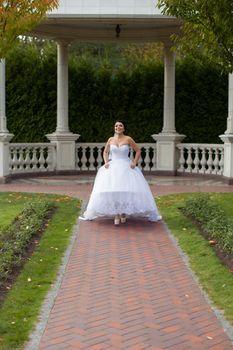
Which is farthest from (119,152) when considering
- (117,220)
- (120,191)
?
(117,220)

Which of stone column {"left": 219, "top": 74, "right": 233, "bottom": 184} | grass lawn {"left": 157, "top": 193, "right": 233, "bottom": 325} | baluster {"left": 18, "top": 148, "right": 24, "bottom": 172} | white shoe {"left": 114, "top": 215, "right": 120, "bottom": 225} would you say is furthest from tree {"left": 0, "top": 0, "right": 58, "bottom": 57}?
baluster {"left": 18, "top": 148, "right": 24, "bottom": 172}

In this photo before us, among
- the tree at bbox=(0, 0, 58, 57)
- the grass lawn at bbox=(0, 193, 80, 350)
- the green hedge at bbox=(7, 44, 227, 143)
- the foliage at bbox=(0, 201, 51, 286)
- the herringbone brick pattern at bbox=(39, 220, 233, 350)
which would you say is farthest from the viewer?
the green hedge at bbox=(7, 44, 227, 143)

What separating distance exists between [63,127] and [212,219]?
1056 cm

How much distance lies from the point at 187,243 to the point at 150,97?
1312cm

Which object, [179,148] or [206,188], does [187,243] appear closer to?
[206,188]

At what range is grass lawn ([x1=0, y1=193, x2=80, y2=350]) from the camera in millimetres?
5113

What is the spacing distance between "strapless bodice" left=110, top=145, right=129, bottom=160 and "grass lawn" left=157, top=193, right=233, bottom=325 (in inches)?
55.3

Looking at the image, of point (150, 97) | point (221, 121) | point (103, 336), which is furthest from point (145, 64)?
point (103, 336)

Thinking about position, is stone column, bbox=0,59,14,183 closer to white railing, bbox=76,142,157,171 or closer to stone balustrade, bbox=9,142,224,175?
stone balustrade, bbox=9,142,224,175

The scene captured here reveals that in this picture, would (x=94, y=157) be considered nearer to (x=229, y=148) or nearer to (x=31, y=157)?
(x=31, y=157)

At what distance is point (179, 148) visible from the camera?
19.5m

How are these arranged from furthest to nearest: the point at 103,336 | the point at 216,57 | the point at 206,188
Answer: the point at 206,188, the point at 216,57, the point at 103,336

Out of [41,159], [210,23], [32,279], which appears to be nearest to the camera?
[32,279]

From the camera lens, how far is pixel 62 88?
19703 mm
